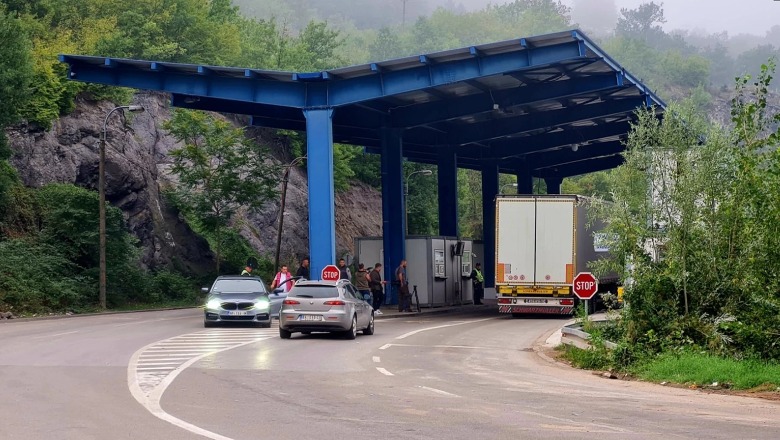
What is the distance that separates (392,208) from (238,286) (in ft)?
60.4

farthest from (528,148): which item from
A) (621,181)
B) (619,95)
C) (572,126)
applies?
(621,181)

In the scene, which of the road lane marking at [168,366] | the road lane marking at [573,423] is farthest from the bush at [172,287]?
the road lane marking at [573,423]

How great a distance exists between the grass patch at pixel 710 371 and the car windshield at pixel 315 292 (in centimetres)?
921

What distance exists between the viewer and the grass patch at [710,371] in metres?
16.8

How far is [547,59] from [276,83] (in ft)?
33.9

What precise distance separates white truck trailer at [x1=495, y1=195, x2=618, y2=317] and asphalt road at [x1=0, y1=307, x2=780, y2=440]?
12.0 meters

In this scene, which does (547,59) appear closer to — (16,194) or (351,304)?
(351,304)

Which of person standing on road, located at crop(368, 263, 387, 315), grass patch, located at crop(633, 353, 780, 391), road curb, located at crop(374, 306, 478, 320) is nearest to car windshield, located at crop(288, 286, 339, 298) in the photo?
grass patch, located at crop(633, 353, 780, 391)

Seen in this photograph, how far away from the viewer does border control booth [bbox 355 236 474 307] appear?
4800cm

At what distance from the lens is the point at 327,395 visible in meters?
15.2

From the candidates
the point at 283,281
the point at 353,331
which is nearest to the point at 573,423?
the point at 353,331

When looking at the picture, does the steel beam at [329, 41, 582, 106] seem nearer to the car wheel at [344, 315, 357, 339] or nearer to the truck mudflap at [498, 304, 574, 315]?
the truck mudflap at [498, 304, 574, 315]

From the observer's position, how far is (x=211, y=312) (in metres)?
31.6

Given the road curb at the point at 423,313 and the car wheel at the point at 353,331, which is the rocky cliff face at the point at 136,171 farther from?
the car wheel at the point at 353,331
